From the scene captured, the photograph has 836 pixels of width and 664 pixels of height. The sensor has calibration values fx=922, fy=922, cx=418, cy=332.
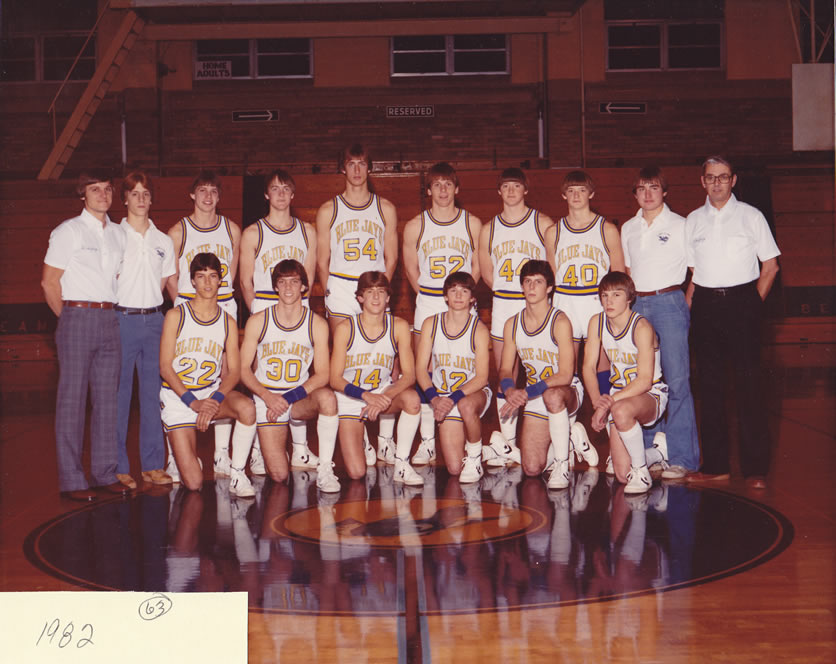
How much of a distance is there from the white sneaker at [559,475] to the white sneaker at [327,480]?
47.5 inches

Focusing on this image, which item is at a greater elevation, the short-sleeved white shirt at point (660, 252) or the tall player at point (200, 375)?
the short-sleeved white shirt at point (660, 252)

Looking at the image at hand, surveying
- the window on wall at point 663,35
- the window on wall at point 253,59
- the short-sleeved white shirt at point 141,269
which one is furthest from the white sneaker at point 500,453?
the window on wall at point 663,35

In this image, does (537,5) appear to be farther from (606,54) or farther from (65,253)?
(65,253)

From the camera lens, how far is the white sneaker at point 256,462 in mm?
5742

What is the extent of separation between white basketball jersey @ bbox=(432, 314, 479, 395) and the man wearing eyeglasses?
1.33 metres

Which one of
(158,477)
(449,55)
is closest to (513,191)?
(158,477)

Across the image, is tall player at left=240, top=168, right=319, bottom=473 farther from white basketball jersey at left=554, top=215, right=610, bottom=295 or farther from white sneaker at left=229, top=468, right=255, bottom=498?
white basketball jersey at left=554, top=215, right=610, bottom=295

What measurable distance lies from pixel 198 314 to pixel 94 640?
142 inches

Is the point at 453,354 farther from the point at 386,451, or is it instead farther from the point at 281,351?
the point at 281,351

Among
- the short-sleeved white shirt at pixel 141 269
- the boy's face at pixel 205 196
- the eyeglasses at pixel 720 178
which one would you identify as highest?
the boy's face at pixel 205 196

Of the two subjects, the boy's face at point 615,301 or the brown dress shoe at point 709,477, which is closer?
the boy's face at point 615,301

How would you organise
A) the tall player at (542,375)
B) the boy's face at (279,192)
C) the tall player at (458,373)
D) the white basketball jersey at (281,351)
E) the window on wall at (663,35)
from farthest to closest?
the window on wall at (663,35) → the boy's face at (279,192) → the white basketball jersey at (281,351) → the tall player at (458,373) → the tall player at (542,375)

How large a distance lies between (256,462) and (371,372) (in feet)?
3.05

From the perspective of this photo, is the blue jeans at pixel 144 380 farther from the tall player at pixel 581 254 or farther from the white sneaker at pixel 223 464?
the tall player at pixel 581 254
